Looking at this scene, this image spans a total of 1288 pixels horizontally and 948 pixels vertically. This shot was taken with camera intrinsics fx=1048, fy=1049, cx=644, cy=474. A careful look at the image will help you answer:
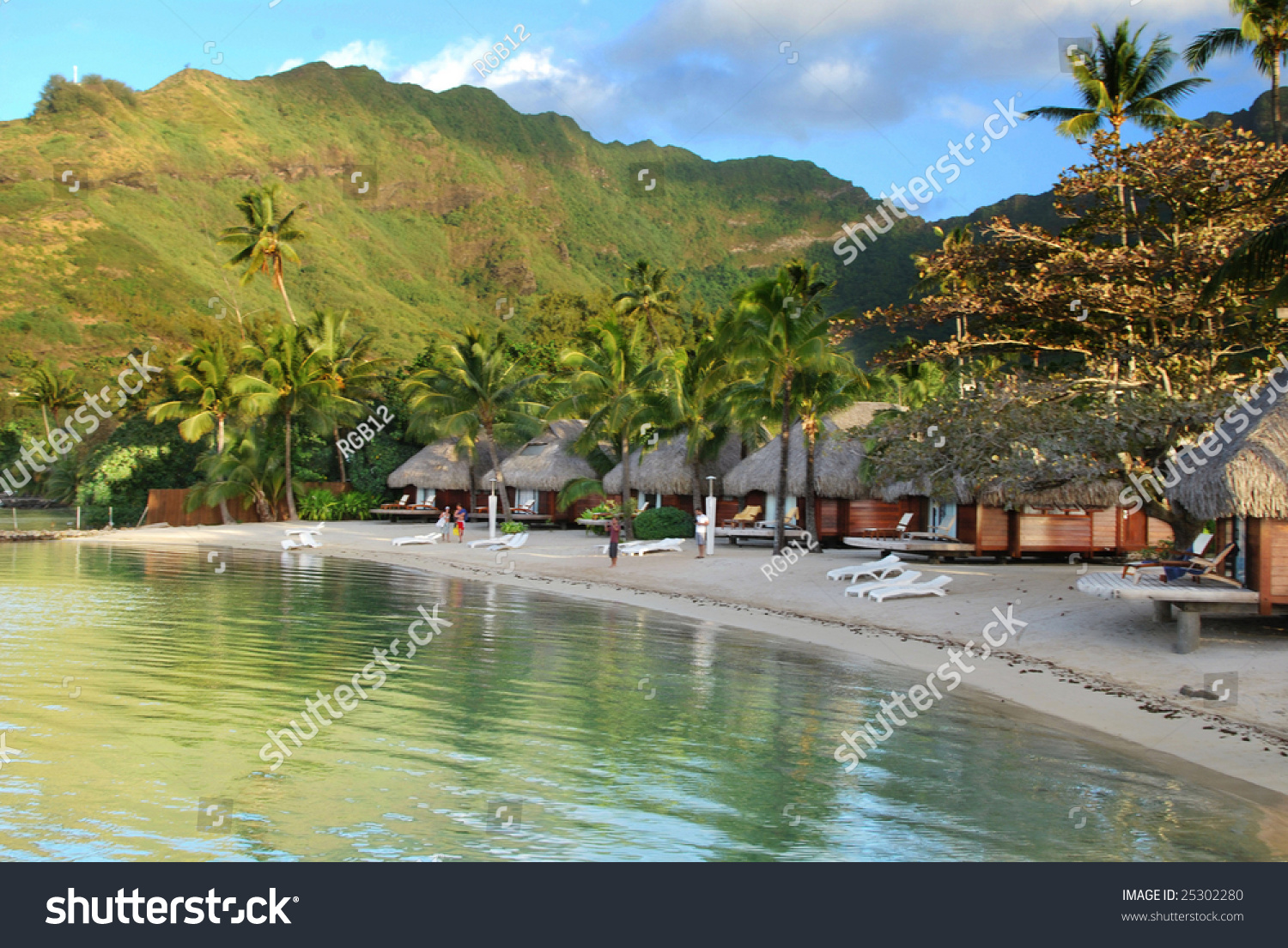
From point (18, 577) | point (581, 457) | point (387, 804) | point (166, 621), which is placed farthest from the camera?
point (581, 457)

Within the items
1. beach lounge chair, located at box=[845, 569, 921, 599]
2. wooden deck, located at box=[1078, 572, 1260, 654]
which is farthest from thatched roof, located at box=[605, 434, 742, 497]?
wooden deck, located at box=[1078, 572, 1260, 654]

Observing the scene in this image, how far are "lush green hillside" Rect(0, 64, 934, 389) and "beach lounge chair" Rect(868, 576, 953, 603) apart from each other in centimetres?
3971

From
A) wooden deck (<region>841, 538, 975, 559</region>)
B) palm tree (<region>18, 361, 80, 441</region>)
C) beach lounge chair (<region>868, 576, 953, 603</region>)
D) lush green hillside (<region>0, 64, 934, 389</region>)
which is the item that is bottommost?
beach lounge chair (<region>868, 576, 953, 603</region>)

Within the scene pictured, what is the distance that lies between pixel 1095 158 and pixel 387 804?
61.4ft

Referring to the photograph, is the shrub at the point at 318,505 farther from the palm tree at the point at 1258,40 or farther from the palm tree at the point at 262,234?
the palm tree at the point at 1258,40

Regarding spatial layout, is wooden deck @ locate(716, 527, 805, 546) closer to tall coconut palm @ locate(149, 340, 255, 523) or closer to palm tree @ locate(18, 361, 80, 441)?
tall coconut palm @ locate(149, 340, 255, 523)

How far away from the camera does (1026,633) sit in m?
14.7

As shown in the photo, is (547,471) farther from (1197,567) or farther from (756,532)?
(1197,567)

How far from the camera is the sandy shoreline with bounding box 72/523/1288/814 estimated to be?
32.7 feet

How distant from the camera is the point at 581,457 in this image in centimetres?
3741

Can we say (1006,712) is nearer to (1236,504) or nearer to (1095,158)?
(1236,504)

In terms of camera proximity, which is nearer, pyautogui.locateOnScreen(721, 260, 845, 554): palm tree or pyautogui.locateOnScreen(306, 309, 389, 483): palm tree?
pyautogui.locateOnScreen(721, 260, 845, 554): palm tree

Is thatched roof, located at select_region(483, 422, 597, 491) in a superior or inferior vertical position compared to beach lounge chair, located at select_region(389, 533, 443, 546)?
superior
